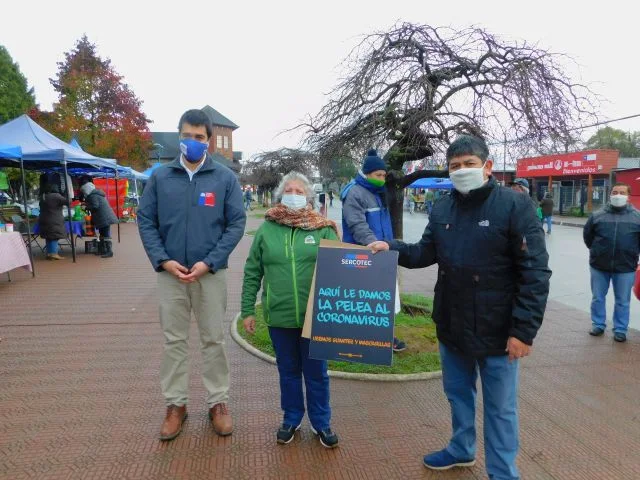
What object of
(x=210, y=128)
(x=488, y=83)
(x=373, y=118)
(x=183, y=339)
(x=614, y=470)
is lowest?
(x=614, y=470)

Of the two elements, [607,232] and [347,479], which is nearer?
[347,479]

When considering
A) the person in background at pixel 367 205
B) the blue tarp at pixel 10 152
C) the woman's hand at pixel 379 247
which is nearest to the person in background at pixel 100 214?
the blue tarp at pixel 10 152

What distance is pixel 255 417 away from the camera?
3625 mm

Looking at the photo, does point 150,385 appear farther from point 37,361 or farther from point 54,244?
point 54,244

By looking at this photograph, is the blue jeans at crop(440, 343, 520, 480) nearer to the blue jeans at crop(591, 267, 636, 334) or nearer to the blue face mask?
the blue face mask

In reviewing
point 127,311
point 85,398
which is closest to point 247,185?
point 127,311

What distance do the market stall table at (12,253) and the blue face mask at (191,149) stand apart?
6.51 m

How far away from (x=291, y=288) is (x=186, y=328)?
0.89 metres

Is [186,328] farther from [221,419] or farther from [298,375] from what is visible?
[298,375]

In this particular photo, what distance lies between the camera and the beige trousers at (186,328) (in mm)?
3291

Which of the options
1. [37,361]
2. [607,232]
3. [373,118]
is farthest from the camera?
[607,232]

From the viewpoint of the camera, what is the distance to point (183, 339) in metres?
3.38

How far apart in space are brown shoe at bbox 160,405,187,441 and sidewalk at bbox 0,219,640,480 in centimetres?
6

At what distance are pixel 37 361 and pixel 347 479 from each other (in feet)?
11.7
